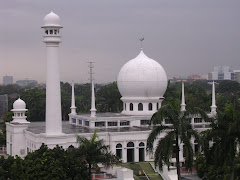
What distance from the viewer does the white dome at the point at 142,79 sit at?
214 feet

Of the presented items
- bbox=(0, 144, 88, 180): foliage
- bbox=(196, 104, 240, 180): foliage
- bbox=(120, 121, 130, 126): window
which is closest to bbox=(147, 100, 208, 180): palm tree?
bbox=(196, 104, 240, 180): foliage

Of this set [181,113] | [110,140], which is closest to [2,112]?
[110,140]

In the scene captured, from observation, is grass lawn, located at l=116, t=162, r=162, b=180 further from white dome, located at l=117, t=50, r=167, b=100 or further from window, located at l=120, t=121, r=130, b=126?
white dome, located at l=117, t=50, r=167, b=100

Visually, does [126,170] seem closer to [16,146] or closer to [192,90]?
[16,146]

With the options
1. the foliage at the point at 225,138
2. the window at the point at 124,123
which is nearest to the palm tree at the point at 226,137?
the foliage at the point at 225,138

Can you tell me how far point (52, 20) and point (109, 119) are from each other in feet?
46.8

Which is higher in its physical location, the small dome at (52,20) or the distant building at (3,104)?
the small dome at (52,20)

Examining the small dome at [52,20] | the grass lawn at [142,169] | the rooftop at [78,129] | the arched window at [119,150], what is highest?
the small dome at [52,20]

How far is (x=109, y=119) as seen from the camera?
61.6 metres

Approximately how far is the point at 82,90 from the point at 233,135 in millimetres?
121352

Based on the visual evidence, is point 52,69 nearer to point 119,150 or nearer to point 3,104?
point 119,150

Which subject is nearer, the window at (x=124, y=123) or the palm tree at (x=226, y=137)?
the palm tree at (x=226, y=137)

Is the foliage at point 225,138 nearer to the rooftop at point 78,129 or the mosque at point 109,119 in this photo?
the mosque at point 109,119

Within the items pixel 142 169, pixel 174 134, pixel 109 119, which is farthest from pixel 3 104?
pixel 174 134
